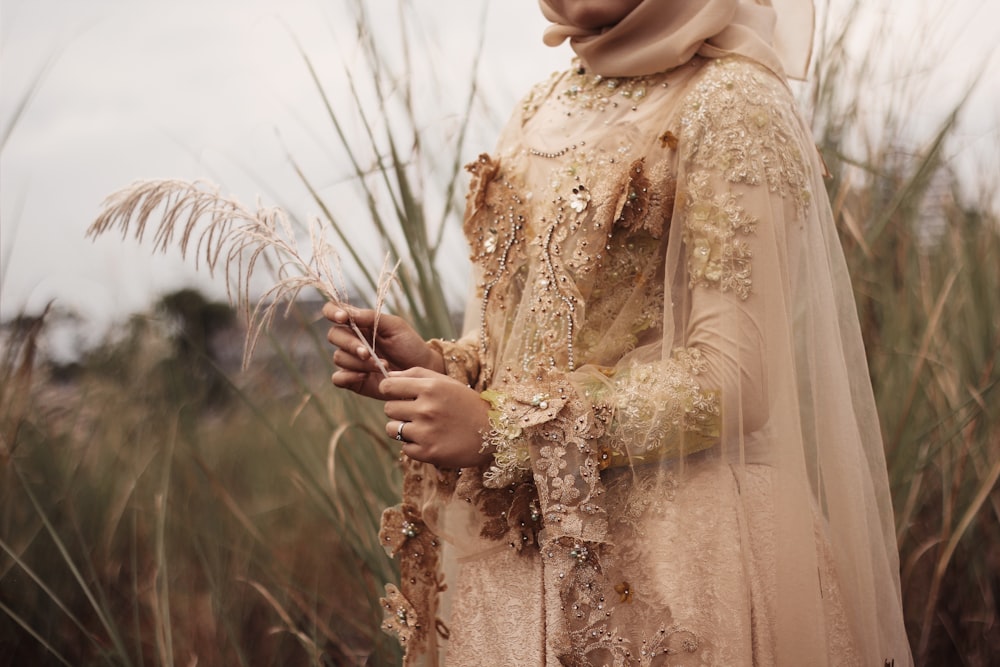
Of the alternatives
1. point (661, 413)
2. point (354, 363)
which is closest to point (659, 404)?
point (661, 413)

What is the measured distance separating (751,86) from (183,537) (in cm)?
147

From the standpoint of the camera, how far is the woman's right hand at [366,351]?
1.12 metres

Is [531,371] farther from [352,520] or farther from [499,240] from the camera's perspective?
[352,520]

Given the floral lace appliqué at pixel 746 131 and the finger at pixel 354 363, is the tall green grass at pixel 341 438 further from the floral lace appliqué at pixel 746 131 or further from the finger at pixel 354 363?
the floral lace appliqué at pixel 746 131

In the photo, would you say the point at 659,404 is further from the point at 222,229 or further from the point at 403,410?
the point at 222,229

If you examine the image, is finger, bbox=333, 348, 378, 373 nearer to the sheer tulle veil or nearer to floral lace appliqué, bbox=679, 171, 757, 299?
the sheer tulle veil

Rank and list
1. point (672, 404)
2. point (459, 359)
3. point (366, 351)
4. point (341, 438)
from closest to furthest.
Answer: point (672, 404) < point (366, 351) < point (459, 359) < point (341, 438)

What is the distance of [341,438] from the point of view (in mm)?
1733

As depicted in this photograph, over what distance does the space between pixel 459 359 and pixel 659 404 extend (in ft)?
1.27

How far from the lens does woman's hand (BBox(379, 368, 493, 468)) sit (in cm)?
100

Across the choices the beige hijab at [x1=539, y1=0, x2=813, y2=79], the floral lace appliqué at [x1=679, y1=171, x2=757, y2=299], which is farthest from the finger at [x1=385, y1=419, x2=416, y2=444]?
the beige hijab at [x1=539, y1=0, x2=813, y2=79]

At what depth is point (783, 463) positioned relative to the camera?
1.04 m

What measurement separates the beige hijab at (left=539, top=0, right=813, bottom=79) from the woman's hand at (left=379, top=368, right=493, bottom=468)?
51cm

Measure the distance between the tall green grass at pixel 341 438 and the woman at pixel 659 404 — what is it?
503 mm
